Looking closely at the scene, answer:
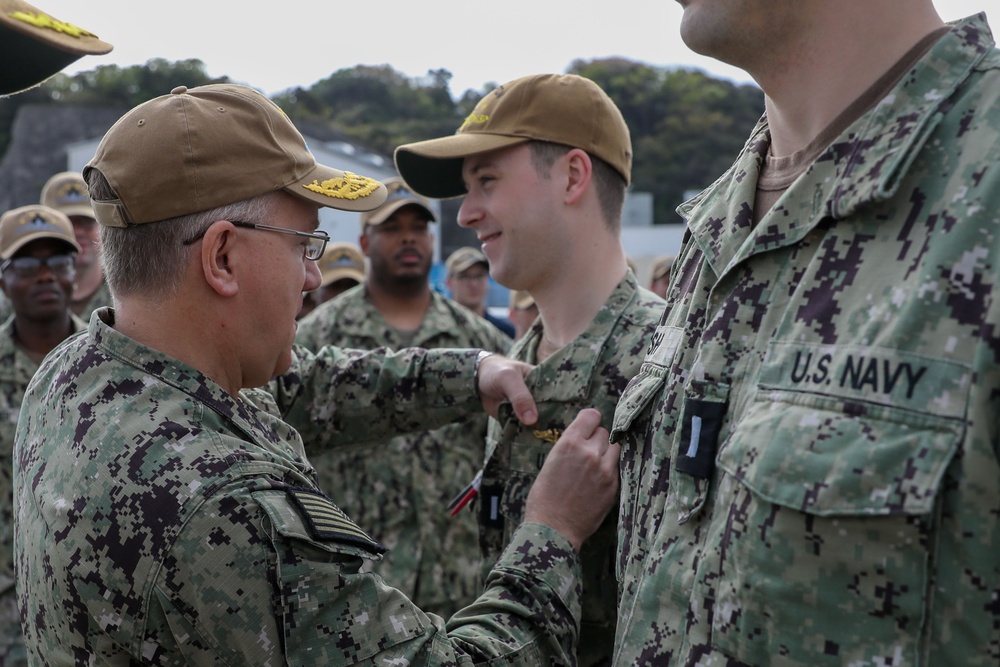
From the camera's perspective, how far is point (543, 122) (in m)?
3.23

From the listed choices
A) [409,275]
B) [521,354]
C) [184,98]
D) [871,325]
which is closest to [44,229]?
[409,275]

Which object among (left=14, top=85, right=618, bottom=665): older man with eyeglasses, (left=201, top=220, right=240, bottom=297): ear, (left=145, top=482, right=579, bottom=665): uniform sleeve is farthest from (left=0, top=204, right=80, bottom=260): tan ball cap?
(left=145, top=482, right=579, bottom=665): uniform sleeve

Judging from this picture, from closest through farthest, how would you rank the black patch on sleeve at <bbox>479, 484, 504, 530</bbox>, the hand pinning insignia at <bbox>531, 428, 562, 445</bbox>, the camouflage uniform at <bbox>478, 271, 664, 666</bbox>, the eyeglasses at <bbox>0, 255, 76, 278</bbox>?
the camouflage uniform at <bbox>478, 271, 664, 666</bbox>
the hand pinning insignia at <bbox>531, 428, 562, 445</bbox>
the black patch on sleeve at <bbox>479, 484, 504, 530</bbox>
the eyeglasses at <bbox>0, 255, 76, 278</bbox>

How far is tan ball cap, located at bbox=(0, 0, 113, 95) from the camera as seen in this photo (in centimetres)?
188

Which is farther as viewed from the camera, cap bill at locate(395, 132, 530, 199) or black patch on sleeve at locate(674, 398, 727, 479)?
cap bill at locate(395, 132, 530, 199)

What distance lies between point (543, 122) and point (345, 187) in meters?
1.05

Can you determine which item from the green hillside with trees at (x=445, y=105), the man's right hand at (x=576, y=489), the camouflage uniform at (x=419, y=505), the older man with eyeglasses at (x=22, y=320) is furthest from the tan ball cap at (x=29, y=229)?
the green hillside with trees at (x=445, y=105)

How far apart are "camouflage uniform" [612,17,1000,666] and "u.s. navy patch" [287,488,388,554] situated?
608 millimetres

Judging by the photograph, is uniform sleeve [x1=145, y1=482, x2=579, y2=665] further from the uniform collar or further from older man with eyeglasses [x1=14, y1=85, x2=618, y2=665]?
the uniform collar

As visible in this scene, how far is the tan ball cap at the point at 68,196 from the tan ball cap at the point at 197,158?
5492mm

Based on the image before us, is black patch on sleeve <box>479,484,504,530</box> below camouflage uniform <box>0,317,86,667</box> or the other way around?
the other way around

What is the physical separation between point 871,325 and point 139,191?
5.11 ft

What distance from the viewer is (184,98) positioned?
7.33ft

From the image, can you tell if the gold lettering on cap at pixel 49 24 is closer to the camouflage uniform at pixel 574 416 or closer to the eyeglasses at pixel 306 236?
the eyeglasses at pixel 306 236
